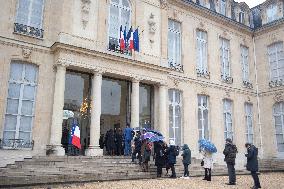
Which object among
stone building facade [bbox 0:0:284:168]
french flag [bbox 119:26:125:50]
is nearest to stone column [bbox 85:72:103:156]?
stone building facade [bbox 0:0:284:168]

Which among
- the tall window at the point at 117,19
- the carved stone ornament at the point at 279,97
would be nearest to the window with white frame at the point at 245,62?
the carved stone ornament at the point at 279,97

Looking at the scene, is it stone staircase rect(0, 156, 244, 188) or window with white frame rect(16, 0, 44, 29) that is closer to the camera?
stone staircase rect(0, 156, 244, 188)

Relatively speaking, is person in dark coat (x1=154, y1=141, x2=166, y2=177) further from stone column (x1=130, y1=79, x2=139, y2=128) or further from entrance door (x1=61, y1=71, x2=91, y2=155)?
entrance door (x1=61, y1=71, x2=91, y2=155)

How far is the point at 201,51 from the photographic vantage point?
59.0 feet

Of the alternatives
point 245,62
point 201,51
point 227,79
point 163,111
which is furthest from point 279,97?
point 163,111

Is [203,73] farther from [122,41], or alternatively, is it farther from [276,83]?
[122,41]

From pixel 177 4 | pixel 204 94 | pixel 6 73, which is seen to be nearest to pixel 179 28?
pixel 177 4

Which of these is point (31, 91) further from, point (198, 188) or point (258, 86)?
point (258, 86)

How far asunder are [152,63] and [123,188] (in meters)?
7.71

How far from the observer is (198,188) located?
325 inches

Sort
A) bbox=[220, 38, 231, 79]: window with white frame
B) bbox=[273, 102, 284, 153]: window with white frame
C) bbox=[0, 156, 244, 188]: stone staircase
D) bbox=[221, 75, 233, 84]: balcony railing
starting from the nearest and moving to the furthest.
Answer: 1. bbox=[0, 156, 244, 188]: stone staircase
2. bbox=[221, 75, 233, 84]: balcony railing
3. bbox=[273, 102, 284, 153]: window with white frame
4. bbox=[220, 38, 231, 79]: window with white frame

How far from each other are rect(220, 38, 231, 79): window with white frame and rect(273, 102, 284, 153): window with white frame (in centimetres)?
384

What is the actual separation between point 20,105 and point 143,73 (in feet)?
18.4

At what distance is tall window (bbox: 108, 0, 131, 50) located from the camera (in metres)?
13.8
